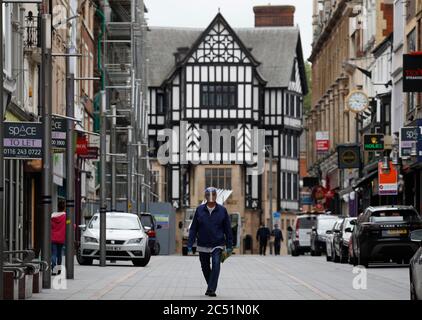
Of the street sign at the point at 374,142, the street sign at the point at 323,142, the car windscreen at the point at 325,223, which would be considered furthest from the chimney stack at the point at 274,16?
Result: the car windscreen at the point at 325,223

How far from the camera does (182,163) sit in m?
109

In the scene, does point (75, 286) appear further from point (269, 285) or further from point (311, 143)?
point (311, 143)

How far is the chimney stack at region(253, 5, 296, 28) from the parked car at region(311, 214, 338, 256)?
6096 centimetres

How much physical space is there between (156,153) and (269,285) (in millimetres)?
82985

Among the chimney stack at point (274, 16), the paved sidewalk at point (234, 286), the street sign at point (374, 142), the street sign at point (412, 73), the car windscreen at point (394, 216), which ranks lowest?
the paved sidewalk at point (234, 286)

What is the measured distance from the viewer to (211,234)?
24609 mm

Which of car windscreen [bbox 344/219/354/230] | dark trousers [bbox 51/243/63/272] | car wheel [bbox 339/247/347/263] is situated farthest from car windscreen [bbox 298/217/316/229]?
dark trousers [bbox 51/243/63/272]

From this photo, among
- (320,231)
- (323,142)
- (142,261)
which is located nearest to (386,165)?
(320,231)

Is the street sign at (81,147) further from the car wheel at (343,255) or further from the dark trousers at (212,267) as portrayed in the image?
the dark trousers at (212,267)

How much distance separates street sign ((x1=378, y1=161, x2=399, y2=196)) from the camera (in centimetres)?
6231

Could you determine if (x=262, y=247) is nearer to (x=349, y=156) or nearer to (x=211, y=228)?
(x=349, y=156)

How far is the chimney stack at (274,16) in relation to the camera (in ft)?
417

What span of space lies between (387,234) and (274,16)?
3459 inches

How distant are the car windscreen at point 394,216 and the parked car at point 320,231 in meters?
22.6
